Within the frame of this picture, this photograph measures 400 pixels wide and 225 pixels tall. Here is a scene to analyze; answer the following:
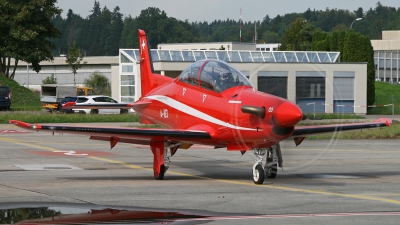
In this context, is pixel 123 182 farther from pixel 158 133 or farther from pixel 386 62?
pixel 386 62

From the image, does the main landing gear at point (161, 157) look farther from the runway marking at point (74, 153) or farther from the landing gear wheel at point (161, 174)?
the runway marking at point (74, 153)

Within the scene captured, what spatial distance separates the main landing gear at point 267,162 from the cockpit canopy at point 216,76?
1527 millimetres

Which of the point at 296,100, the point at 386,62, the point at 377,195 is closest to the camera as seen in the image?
the point at 377,195

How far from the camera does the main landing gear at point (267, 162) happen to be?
15.2m

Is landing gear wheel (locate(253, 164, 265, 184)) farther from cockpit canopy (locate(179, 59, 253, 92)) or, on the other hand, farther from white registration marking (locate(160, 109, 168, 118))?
white registration marking (locate(160, 109, 168, 118))

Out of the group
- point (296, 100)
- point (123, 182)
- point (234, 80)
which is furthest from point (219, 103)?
point (123, 182)

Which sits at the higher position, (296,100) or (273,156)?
(296,100)

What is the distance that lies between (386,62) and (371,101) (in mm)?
67314

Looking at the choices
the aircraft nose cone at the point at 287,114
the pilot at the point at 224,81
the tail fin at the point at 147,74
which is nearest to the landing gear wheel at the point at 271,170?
the pilot at the point at 224,81

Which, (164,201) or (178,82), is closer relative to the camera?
(164,201)

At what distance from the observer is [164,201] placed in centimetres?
1256

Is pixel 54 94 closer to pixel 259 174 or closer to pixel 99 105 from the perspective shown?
pixel 99 105

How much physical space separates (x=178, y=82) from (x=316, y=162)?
5.82 m

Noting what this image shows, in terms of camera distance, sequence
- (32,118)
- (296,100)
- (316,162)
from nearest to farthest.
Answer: (296,100)
(316,162)
(32,118)
